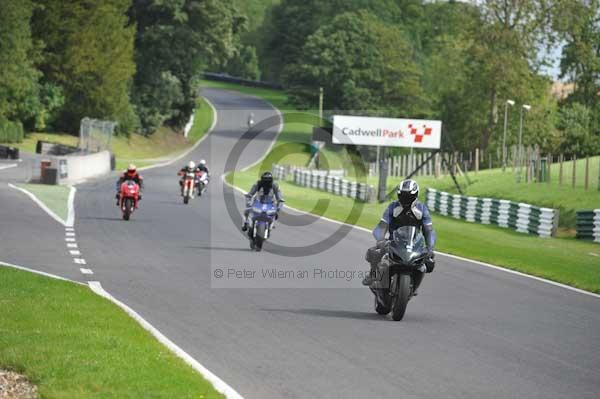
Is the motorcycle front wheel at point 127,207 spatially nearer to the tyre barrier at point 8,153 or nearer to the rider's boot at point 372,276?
the rider's boot at point 372,276

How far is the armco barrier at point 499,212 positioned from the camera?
36.8 meters

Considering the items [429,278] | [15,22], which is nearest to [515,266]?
[429,278]

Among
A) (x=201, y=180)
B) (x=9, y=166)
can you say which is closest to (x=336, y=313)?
(x=201, y=180)

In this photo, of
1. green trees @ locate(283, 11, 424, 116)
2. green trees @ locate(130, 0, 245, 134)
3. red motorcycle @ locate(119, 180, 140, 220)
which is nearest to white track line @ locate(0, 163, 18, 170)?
red motorcycle @ locate(119, 180, 140, 220)

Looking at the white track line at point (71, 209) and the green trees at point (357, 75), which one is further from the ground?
the green trees at point (357, 75)

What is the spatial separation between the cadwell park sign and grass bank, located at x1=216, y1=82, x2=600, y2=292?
3.08 meters

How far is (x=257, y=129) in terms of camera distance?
122875 mm

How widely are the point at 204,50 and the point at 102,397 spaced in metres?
93.2

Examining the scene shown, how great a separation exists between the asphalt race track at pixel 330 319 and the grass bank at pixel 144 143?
1950 inches

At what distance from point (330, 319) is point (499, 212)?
27.1 metres

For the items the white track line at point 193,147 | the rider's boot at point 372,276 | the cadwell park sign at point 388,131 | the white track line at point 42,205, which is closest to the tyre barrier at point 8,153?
the white track line at point 193,147

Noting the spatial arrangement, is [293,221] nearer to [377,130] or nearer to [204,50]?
[377,130]

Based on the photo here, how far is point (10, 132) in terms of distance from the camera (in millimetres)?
75000

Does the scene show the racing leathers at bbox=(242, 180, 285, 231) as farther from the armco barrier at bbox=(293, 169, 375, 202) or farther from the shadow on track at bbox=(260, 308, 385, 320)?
the armco barrier at bbox=(293, 169, 375, 202)
